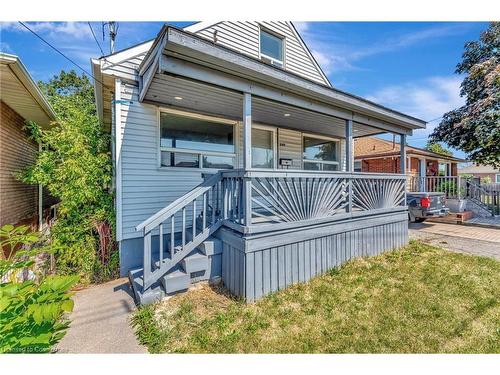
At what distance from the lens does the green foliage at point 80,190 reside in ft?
15.1

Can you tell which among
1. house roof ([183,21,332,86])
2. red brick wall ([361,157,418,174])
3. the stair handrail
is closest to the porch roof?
the stair handrail

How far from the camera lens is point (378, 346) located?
2.54 metres

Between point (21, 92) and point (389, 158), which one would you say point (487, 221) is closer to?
point (389, 158)

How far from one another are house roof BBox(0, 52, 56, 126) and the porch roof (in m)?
1.80

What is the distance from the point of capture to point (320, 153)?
27.5 ft

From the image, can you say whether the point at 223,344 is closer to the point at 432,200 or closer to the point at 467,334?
the point at 467,334

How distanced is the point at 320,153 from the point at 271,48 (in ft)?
11.9

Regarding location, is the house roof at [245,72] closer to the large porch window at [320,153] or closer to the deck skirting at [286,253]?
the deck skirting at [286,253]

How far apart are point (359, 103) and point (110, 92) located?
17.3ft

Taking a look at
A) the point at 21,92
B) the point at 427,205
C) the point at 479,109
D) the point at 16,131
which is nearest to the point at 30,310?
the point at 21,92

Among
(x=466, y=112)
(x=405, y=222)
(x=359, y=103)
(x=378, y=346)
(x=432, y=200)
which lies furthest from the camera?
(x=466, y=112)

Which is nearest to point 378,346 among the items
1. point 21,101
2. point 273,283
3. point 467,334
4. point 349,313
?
point 349,313

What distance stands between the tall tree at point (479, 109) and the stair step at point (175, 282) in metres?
11.9

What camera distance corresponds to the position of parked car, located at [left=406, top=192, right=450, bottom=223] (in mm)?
8602
